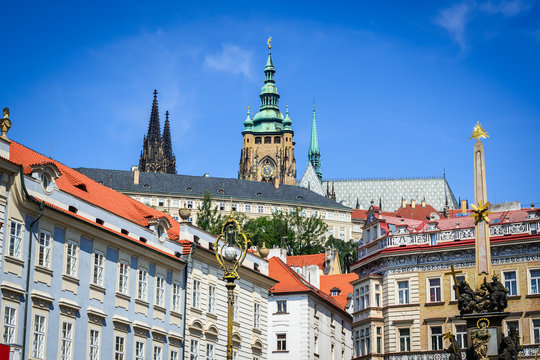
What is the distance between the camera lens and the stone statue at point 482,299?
40031 millimetres

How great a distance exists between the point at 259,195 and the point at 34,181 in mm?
148786

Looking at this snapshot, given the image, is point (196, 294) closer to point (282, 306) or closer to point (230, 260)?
point (282, 306)

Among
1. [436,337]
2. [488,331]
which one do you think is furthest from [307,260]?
→ [488,331]

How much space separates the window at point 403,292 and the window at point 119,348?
2216 cm

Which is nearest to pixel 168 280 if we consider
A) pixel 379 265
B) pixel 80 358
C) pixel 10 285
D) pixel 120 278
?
pixel 120 278

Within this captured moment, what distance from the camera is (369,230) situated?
6706 centimetres

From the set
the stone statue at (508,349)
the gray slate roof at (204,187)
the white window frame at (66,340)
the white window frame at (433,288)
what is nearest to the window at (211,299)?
the white window frame at (66,340)

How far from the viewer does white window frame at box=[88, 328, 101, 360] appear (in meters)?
42.7

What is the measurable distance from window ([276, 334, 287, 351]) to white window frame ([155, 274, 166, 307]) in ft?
73.1

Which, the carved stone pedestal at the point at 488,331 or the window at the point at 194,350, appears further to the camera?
the window at the point at 194,350

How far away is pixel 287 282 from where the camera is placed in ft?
235

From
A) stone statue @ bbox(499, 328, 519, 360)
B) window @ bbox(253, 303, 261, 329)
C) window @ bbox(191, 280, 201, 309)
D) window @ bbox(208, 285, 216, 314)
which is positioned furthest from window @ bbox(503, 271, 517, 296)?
stone statue @ bbox(499, 328, 519, 360)

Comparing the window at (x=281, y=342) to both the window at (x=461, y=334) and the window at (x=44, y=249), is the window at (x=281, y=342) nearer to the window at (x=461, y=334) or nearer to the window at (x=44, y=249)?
the window at (x=461, y=334)

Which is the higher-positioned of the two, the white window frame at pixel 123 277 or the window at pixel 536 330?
the white window frame at pixel 123 277
